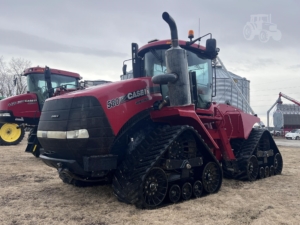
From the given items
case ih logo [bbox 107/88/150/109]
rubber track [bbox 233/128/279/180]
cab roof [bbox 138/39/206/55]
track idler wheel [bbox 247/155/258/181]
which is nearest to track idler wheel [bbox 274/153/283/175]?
rubber track [bbox 233/128/279/180]

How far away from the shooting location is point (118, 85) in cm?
480

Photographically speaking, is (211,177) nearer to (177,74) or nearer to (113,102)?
(177,74)

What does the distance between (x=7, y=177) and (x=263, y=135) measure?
6258 millimetres

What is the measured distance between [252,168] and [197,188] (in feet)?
7.95

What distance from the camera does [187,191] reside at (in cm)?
515

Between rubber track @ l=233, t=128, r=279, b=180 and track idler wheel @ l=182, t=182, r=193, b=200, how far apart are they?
7.41ft

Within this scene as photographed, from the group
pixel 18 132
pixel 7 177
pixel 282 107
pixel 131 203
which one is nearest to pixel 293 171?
pixel 131 203

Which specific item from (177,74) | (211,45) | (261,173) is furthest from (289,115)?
(177,74)

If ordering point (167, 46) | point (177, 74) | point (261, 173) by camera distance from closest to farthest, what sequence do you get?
point (177, 74)
point (167, 46)
point (261, 173)

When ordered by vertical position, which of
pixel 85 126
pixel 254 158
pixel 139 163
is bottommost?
pixel 254 158

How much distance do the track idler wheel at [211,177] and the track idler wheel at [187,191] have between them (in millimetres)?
391

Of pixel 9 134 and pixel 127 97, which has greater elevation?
pixel 127 97

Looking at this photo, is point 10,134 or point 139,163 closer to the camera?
point 139,163

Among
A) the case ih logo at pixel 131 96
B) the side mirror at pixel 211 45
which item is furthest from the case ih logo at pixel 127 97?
the side mirror at pixel 211 45
